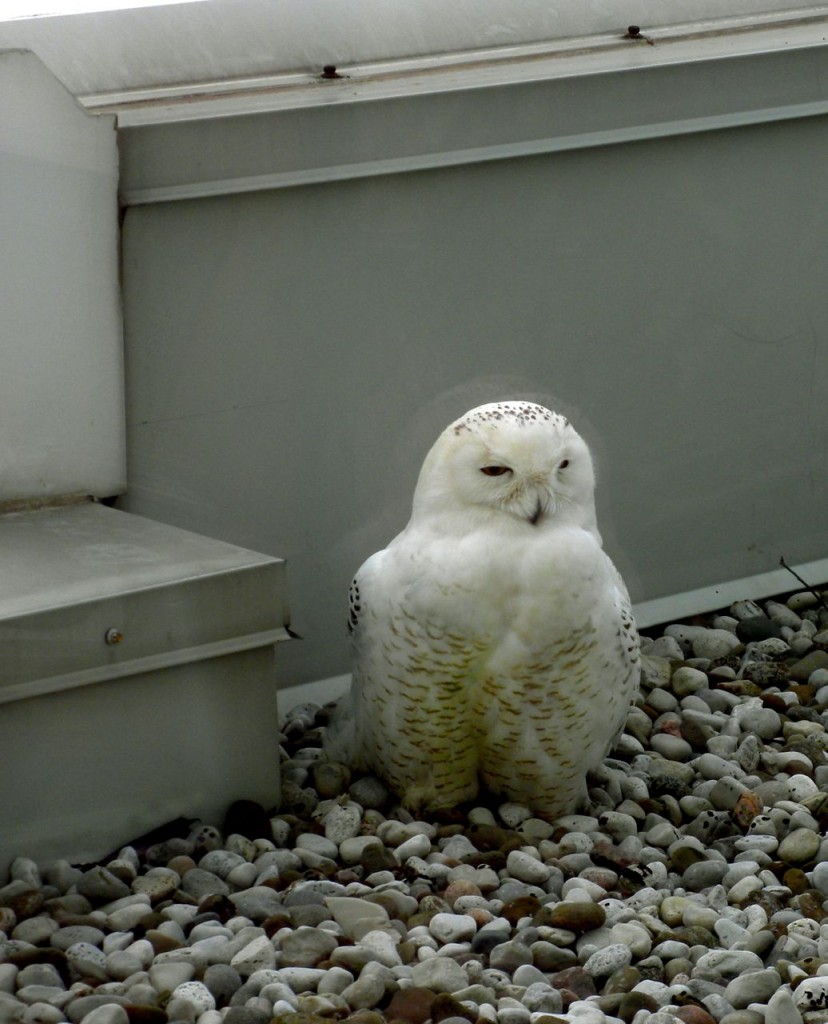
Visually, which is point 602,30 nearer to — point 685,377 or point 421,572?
point 685,377

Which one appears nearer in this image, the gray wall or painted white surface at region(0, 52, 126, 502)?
painted white surface at region(0, 52, 126, 502)

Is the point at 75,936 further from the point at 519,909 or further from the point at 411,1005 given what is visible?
the point at 519,909

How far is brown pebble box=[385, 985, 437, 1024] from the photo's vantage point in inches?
95.1

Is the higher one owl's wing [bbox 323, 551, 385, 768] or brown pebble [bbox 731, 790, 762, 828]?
owl's wing [bbox 323, 551, 385, 768]

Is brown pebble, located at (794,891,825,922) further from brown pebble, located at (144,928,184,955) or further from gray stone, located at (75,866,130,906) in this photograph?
gray stone, located at (75,866,130,906)

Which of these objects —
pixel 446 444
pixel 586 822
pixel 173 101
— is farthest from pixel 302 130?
pixel 586 822

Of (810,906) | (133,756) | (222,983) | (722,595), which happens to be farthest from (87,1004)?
(722,595)

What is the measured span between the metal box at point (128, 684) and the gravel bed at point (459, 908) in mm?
76

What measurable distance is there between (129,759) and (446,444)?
0.85 meters

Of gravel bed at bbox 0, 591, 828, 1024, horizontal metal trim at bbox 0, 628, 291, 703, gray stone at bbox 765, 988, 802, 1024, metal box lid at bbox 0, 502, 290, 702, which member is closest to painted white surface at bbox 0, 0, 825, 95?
metal box lid at bbox 0, 502, 290, 702

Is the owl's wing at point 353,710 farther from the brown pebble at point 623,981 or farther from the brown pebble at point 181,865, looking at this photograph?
the brown pebble at point 623,981

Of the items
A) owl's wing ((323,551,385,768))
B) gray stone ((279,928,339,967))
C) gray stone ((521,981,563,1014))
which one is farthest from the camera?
owl's wing ((323,551,385,768))

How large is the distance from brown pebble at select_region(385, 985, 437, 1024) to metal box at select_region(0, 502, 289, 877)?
78 cm

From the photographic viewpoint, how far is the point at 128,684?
2.97 meters
